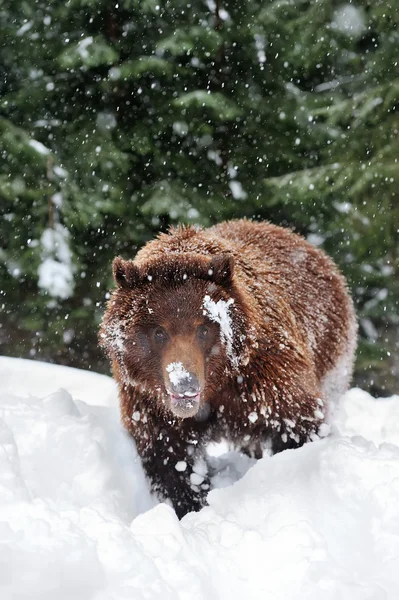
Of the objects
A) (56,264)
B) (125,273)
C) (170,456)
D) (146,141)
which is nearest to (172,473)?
(170,456)

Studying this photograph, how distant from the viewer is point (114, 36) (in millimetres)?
9719

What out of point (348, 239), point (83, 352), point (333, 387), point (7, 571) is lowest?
point (83, 352)

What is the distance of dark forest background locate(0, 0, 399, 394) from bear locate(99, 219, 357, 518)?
4806 mm

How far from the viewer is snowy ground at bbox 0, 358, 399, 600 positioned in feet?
7.48

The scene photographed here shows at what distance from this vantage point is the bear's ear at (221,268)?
12.4 feet

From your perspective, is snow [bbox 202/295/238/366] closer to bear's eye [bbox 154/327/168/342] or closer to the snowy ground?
bear's eye [bbox 154/327/168/342]

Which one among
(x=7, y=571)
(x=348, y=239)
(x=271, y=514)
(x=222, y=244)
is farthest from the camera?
(x=348, y=239)

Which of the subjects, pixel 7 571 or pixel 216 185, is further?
pixel 216 185

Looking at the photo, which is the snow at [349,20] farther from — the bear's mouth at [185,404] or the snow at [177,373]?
the bear's mouth at [185,404]

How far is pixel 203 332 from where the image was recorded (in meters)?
3.72

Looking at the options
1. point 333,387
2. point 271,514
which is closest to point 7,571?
point 271,514

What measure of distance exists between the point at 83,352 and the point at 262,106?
15.6 feet

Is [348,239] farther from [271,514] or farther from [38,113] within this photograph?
[271,514]

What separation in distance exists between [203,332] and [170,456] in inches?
35.6
